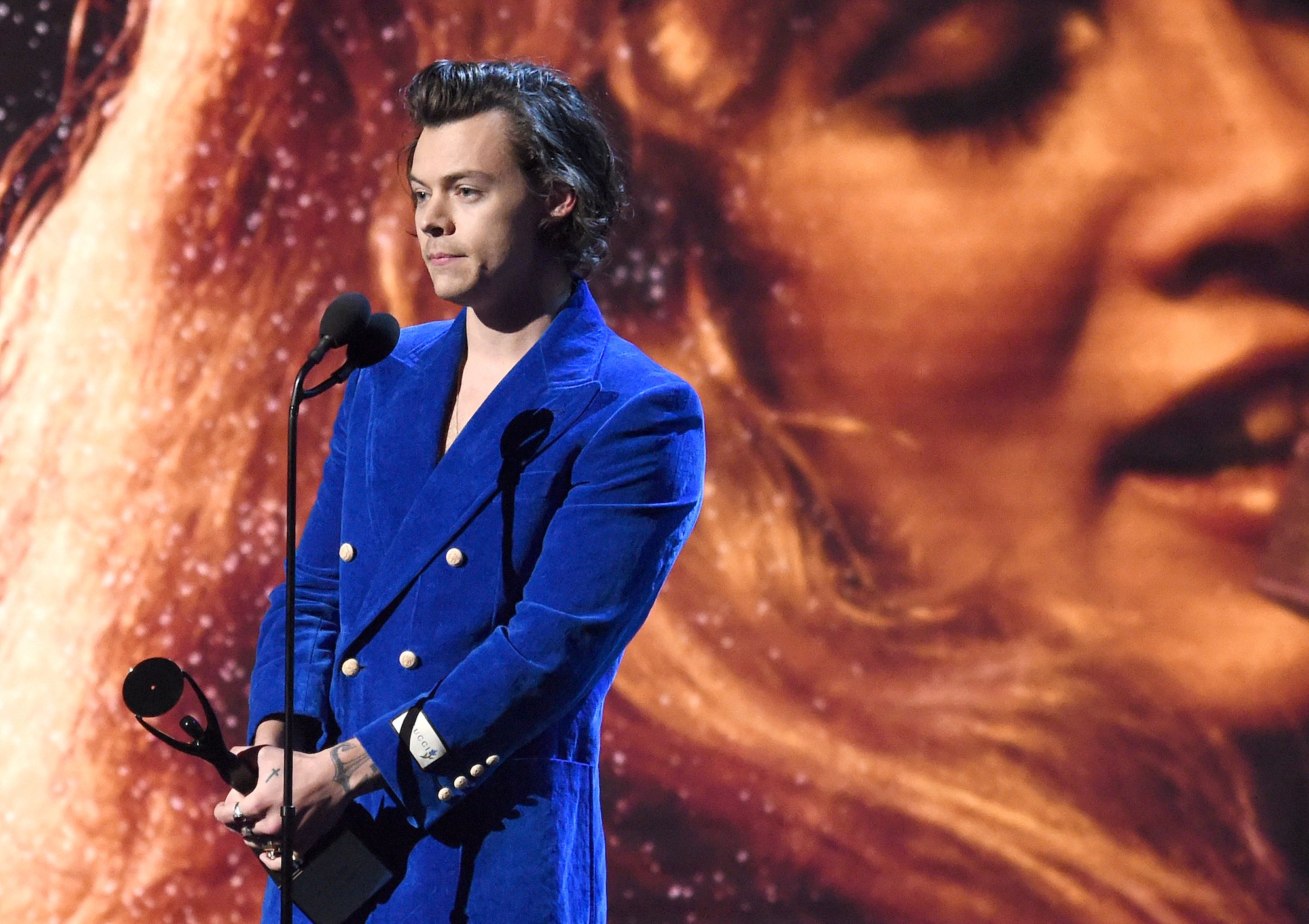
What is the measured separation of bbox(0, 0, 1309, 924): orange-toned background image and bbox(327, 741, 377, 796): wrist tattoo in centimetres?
172

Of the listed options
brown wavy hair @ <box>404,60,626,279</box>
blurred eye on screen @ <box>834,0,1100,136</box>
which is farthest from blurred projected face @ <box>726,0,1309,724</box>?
brown wavy hair @ <box>404,60,626,279</box>

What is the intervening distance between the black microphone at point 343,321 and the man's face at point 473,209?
13 centimetres

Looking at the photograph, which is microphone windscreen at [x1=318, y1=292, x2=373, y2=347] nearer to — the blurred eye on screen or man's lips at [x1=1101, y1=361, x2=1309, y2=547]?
the blurred eye on screen

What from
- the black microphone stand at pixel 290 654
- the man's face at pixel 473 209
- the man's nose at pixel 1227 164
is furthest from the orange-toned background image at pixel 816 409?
the black microphone stand at pixel 290 654

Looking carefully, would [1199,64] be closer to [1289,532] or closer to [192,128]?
[1289,532]

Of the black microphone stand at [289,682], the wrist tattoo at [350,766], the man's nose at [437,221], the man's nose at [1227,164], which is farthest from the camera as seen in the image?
the man's nose at [1227,164]

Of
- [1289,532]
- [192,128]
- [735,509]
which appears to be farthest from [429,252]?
[1289,532]

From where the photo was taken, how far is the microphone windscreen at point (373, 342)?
1.32 metres

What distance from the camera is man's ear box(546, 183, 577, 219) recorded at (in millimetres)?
1482

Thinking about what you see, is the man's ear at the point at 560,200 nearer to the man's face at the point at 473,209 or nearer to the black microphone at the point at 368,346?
A: the man's face at the point at 473,209

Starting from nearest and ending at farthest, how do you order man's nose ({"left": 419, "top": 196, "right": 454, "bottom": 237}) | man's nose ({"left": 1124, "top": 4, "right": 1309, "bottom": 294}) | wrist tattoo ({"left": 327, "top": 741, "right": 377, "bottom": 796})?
1. wrist tattoo ({"left": 327, "top": 741, "right": 377, "bottom": 796})
2. man's nose ({"left": 419, "top": 196, "right": 454, "bottom": 237})
3. man's nose ({"left": 1124, "top": 4, "right": 1309, "bottom": 294})

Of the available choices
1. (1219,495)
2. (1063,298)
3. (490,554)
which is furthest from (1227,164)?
(490,554)

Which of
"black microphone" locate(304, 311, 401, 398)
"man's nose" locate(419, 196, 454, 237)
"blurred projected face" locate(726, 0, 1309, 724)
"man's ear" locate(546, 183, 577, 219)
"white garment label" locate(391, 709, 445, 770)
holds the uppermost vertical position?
"man's nose" locate(419, 196, 454, 237)

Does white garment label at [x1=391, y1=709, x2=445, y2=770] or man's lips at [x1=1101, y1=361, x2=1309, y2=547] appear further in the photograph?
man's lips at [x1=1101, y1=361, x2=1309, y2=547]
